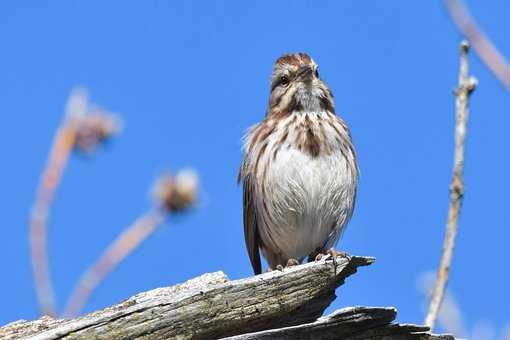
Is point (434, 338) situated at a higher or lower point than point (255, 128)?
lower

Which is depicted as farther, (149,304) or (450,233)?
(149,304)

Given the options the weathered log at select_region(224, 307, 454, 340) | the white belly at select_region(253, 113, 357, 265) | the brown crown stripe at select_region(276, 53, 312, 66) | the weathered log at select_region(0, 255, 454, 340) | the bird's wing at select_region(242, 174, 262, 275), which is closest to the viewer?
the weathered log at select_region(0, 255, 454, 340)

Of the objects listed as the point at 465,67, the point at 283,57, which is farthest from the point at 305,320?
the point at 283,57

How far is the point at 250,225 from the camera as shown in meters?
8.67

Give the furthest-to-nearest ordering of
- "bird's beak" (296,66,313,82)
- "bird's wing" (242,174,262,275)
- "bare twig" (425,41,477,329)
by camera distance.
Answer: "bird's beak" (296,66,313,82) < "bird's wing" (242,174,262,275) < "bare twig" (425,41,477,329)

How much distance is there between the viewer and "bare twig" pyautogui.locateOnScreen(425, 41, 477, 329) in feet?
14.5


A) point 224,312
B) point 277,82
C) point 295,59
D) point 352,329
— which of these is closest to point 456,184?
point 352,329

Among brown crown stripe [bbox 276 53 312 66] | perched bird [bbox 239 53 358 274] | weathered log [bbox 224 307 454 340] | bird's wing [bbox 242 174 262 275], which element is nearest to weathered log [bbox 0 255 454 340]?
weathered log [bbox 224 307 454 340]

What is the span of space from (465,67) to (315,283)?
185 cm

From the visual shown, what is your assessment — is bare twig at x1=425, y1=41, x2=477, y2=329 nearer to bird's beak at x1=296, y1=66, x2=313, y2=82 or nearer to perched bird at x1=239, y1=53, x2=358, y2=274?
perched bird at x1=239, y1=53, x2=358, y2=274

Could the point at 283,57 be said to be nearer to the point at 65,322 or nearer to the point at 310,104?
the point at 310,104

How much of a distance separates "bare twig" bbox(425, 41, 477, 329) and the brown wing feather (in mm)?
4057

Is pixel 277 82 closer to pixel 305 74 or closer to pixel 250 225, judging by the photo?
pixel 305 74

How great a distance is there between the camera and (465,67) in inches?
173
